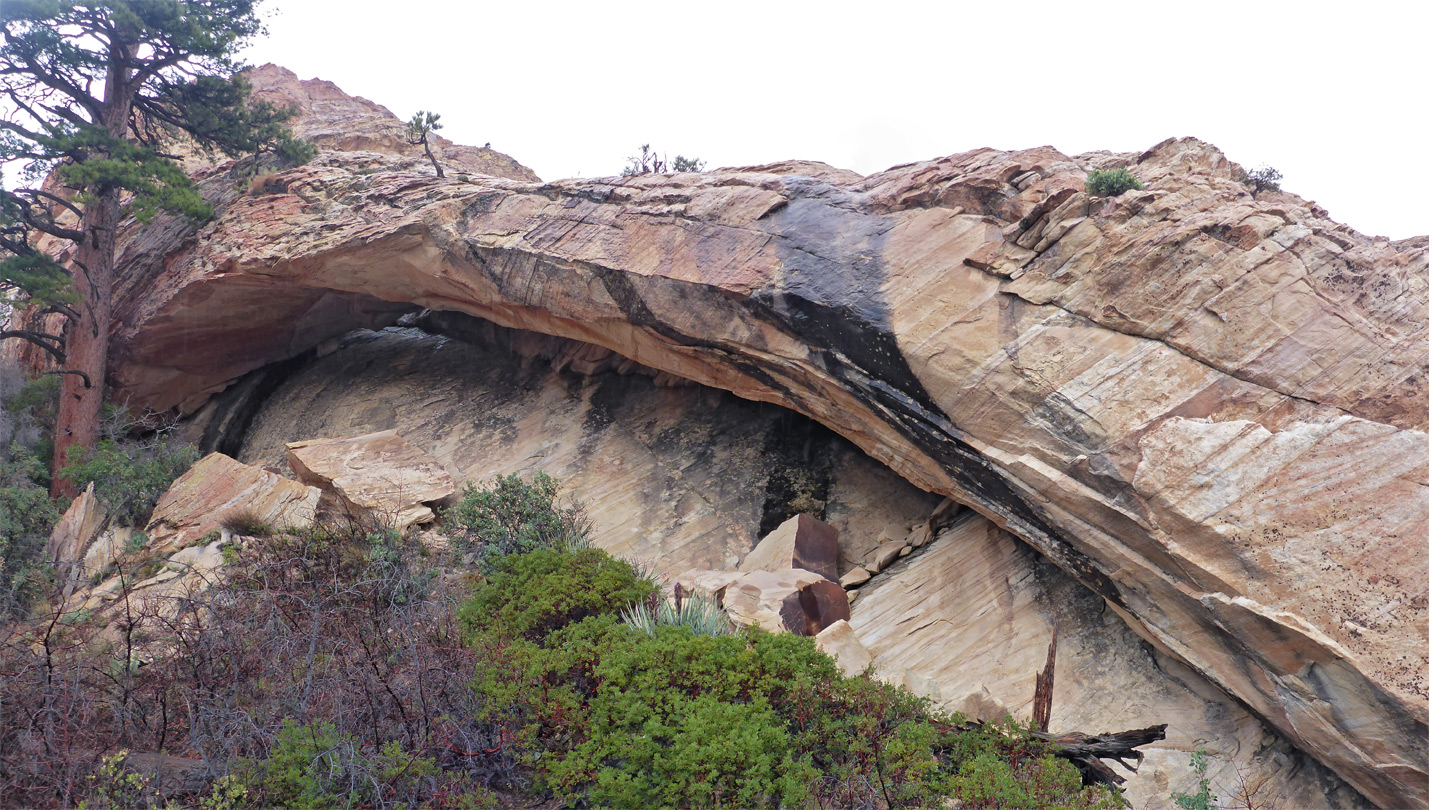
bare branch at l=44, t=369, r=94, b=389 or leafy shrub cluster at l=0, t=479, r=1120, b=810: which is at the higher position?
bare branch at l=44, t=369, r=94, b=389

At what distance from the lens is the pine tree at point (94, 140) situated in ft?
45.8

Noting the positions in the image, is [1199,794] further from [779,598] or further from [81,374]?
[81,374]

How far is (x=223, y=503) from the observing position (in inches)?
482

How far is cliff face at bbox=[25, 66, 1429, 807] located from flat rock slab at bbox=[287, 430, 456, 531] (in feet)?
11.3

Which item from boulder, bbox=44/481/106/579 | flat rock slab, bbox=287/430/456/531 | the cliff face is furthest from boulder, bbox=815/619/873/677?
boulder, bbox=44/481/106/579

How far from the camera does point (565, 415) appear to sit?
1406 centimetres

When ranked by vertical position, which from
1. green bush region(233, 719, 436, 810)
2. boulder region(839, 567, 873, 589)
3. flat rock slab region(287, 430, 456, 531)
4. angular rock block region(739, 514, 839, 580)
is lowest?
green bush region(233, 719, 436, 810)

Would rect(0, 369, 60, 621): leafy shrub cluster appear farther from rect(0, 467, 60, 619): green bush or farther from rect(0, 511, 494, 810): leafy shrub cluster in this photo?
rect(0, 511, 494, 810): leafy shrub cluster

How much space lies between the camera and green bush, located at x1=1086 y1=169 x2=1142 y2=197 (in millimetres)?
8523

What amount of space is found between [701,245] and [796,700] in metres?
6.26

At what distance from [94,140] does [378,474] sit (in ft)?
27.7

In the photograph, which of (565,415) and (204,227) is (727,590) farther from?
(204,227)

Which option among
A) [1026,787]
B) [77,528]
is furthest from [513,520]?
[1026,787]

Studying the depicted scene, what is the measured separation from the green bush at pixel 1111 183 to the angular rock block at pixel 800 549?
531 cm
